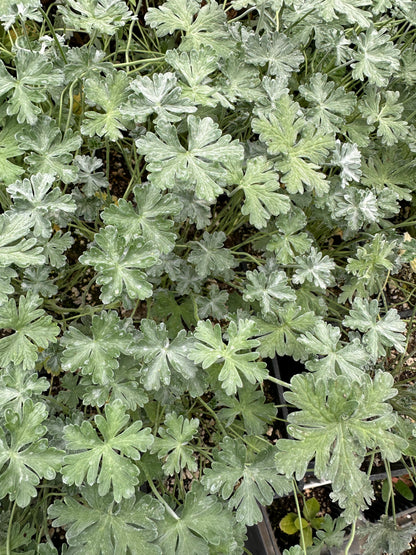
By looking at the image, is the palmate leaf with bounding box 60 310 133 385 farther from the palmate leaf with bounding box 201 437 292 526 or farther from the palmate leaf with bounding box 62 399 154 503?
the palmate leaf with bounding box 201 437 292 526

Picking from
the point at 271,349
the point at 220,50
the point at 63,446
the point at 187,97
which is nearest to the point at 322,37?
the point at 220,50

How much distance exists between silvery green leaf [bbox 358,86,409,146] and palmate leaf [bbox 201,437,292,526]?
967mm

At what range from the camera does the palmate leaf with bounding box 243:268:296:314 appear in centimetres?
124

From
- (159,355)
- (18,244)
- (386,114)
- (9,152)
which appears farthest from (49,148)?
(386,114)

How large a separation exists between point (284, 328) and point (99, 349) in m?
0.49

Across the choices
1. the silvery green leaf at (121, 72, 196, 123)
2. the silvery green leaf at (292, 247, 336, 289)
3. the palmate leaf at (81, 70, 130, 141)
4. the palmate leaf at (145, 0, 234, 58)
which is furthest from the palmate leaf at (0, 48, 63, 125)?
the silvery green leaf at (292, 247, 336, 289)

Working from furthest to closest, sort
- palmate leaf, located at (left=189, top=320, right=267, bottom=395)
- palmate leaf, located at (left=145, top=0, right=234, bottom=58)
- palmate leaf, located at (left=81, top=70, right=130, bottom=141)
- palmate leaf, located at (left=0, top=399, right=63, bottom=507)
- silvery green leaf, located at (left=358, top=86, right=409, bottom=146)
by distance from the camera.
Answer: silvery green leaf, located at (left=358, top=86, right=409, bottom=146) < palmate leaf, located at (left=145, top=0, right=234, bottom=58) < palmate leaf, located at (left=81, top=70, right=130, bottom=141) < palmate leaf, located at (left=189, top=320, right=267, bottom=395) < palmate leaf, located at (left=0, top=399, right=63, bottom=507)

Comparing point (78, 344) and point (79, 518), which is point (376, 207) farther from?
point (79, 518)

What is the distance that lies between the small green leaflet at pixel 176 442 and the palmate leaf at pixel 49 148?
642mm

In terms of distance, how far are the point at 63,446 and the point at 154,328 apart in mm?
361

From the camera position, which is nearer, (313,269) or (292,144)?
(292,144)

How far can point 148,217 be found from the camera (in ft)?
3.74

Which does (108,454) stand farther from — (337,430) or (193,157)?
(193,157)

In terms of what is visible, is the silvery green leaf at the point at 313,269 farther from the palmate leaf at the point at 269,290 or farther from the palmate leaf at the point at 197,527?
the palmate leaf at the point at 197,527
